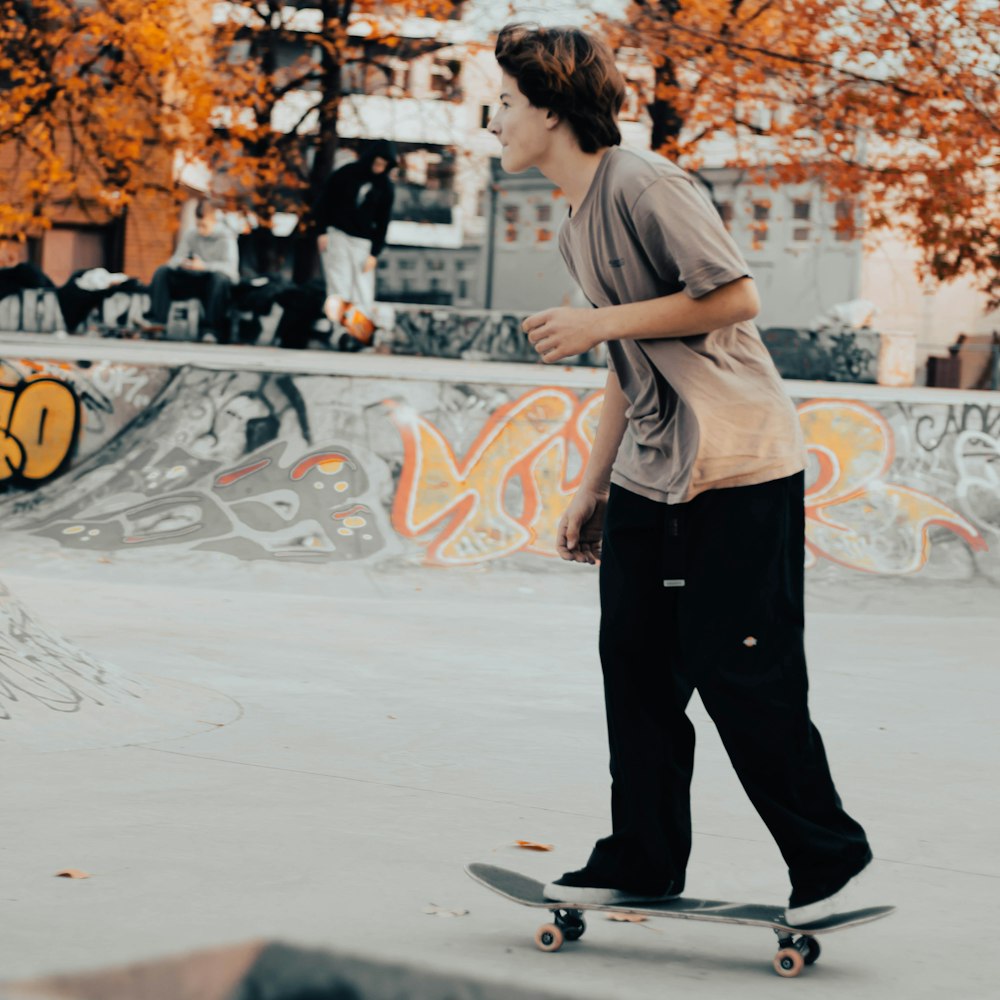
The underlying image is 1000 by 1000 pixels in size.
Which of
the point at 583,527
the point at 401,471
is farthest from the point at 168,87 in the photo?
the point at 583,527

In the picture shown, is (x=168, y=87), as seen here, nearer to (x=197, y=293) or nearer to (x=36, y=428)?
(x=197, y=293)

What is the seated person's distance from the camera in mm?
22234

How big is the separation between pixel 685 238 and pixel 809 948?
1.34 metres

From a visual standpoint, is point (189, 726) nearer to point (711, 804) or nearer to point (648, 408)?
point (711, 804)

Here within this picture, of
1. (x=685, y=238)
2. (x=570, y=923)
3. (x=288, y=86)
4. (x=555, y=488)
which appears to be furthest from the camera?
(x=288, y=86)

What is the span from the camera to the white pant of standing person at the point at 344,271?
19.0 meters

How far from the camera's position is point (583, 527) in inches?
129

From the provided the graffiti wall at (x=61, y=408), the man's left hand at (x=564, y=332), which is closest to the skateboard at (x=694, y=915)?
the man's left hand at (x=564, y=332)

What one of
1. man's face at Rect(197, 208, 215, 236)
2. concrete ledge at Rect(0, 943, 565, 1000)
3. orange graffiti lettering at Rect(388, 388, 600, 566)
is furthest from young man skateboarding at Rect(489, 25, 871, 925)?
man's face at Rect(197, 208, 215, 236)

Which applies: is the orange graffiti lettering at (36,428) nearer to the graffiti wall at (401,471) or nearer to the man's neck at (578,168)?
the graffiti wall at (401,471)

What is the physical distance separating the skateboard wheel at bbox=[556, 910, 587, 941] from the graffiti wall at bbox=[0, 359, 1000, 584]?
730cm

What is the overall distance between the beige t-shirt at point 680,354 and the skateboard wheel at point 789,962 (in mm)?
859

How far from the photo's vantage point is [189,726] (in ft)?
16.8

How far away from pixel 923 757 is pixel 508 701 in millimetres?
1604
